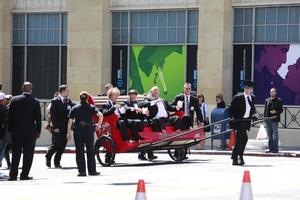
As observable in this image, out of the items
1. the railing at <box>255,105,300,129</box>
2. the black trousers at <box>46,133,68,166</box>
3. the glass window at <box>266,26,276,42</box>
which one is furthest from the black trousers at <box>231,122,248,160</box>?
the glass window at <box>266,26,276,42</box>

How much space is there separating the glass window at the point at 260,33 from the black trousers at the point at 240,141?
9878 millimetres

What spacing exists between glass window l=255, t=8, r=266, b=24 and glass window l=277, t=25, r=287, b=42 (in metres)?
0.57

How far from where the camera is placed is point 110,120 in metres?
22.2

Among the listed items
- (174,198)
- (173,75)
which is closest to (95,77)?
(173,75)

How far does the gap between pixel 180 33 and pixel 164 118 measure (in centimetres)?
996

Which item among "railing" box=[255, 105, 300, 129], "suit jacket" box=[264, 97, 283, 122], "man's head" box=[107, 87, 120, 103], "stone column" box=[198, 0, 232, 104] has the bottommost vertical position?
"railing" box=[255, 105, 300, 129]

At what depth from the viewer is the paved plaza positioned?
14953mm

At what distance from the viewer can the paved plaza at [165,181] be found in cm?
1495

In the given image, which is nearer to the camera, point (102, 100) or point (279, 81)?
point (102, 100)

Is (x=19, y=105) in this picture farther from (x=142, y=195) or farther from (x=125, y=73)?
(x=125, y=73)

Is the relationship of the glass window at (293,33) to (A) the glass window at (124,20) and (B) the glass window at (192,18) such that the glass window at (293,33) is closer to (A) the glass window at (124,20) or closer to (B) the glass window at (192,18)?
(B) the glass window at (192,18)

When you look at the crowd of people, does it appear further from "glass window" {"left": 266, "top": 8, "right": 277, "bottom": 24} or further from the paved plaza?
"glass window" {"left": 266, "top": 8, "right": 277, "bottom": 24}

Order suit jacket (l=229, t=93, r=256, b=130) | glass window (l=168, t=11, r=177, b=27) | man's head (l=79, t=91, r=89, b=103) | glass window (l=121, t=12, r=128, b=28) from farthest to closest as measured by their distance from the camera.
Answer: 1. glass window (l=121, t=12, r=128, b=28)
2. glass window (l=168, t=11, r=177, b=27)
3. suit jacket (l=229, t=93, r=256, b=130)
4. man's head (l=79, t=91, r=89, b=103)

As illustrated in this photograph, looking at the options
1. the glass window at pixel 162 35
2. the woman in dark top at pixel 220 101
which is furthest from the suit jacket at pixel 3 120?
the glass window at pixel 162 35
